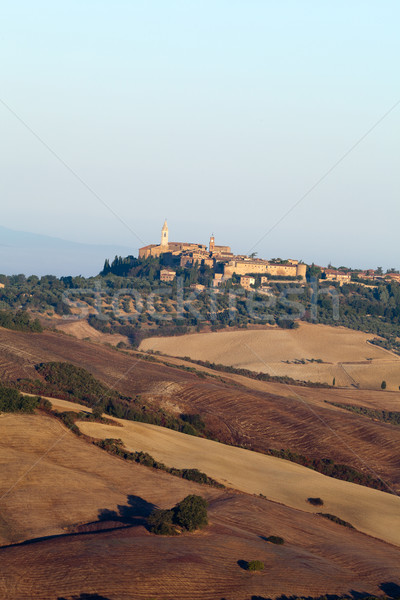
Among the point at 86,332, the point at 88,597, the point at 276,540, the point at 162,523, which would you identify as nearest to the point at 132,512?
the point at 162,523

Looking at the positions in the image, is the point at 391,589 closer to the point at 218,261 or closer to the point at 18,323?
the point at 18,323

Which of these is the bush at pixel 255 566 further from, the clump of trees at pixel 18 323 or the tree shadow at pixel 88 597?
the clump of trees at pixel 18 323

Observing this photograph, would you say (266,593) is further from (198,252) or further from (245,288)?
(198,252)

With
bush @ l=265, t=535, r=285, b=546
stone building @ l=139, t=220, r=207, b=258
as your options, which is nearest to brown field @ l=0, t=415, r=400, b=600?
bush @ l=265, t=535, r=285, b=546

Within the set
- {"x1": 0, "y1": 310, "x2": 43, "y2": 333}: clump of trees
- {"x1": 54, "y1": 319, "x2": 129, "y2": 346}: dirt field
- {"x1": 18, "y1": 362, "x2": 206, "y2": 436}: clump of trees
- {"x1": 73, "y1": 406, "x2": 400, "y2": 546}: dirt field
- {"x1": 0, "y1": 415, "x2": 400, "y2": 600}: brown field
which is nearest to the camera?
{"x1": 0, "y1": 415, "x2": 400, "y2": 600}: brown field

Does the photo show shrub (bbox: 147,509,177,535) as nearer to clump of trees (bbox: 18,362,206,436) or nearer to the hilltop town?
clump of trees (bbox: 18,362,206,436)

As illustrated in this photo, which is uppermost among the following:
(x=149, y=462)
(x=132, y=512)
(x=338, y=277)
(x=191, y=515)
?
(x=338, y=277)
